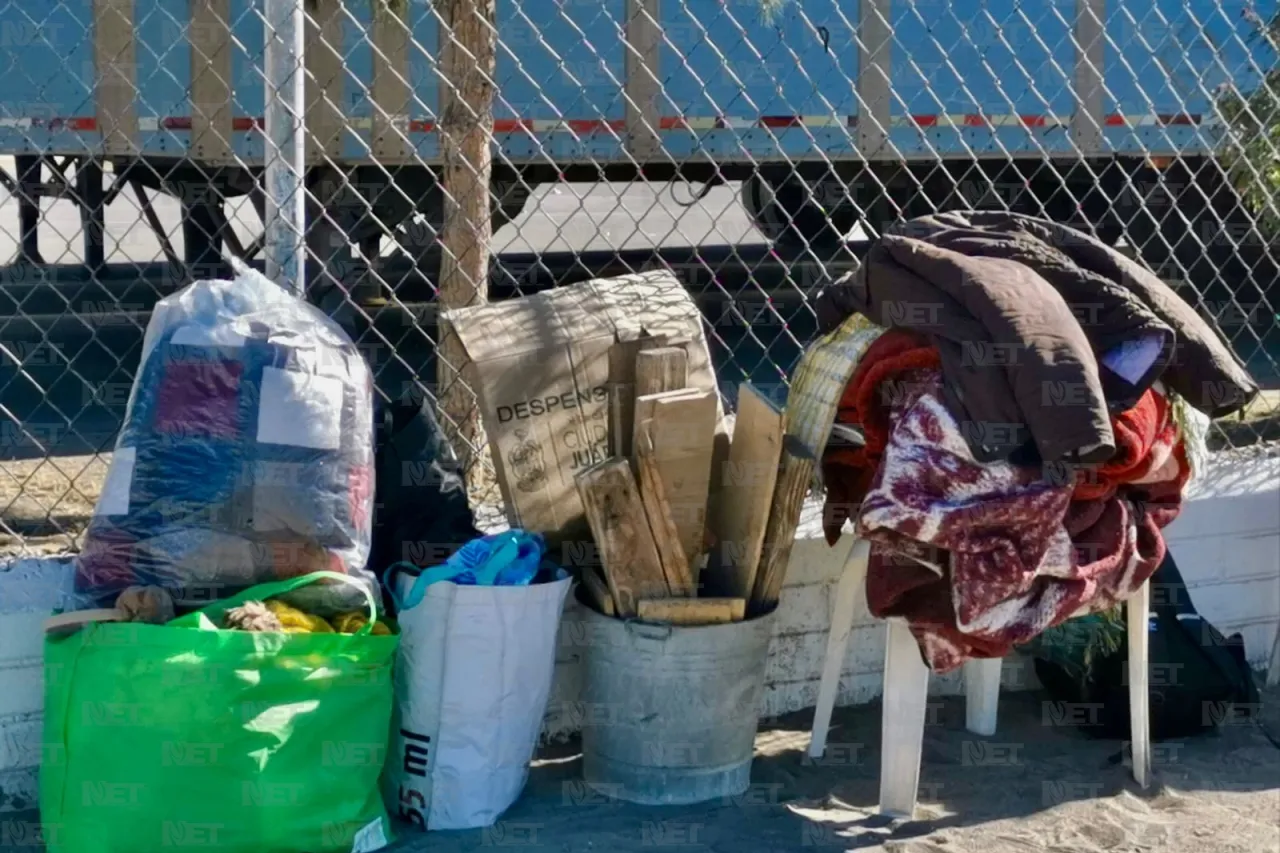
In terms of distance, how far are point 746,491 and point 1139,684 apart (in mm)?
1035

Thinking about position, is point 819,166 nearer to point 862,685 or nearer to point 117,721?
point 862,685

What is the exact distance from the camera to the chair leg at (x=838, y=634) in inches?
126

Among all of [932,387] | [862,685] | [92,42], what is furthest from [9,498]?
[932,387]

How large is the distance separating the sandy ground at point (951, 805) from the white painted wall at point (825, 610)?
4.2 inches

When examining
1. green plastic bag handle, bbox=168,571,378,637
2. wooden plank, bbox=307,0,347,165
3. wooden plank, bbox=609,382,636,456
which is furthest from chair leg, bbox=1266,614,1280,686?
wooden plank, bbox=307,0,347,165

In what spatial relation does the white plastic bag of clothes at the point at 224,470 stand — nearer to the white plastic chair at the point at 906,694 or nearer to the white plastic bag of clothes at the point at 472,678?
the white plastic bag of clothes at the point at 472,678

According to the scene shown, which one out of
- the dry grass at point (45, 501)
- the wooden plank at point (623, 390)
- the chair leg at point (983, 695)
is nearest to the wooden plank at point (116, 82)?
the dry grass at point (45, 501)

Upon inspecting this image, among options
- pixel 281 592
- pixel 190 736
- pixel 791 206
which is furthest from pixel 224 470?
pixel 791 206

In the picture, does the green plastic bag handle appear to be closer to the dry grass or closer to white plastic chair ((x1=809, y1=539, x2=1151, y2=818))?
white plastic chair ((x1=809, y1=539, x2=1151, y2=818))

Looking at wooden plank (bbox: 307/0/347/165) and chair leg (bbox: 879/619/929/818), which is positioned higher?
wooden plank (bbox: 307/0/347/165)

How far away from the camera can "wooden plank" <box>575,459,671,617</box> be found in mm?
2789

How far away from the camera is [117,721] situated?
2.51 m

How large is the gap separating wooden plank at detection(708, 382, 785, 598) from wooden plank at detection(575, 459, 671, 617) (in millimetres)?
189

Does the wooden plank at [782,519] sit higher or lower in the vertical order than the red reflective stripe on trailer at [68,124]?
lower
